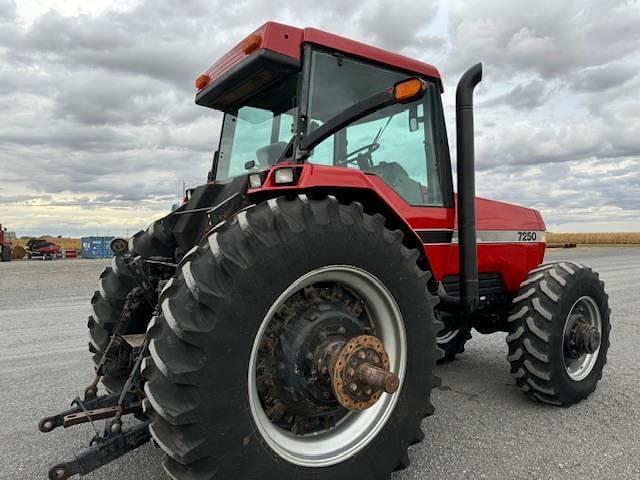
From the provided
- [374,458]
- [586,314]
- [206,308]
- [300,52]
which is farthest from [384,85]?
[586,314]

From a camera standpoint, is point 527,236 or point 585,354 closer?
point 585,354

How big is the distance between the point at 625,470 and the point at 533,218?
245 centimetres

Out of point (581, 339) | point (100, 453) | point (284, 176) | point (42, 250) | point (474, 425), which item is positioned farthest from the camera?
point (42, 250)

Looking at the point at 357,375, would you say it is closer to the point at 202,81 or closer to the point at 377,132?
Answer: the point at 377,132

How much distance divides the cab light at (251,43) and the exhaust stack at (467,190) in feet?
5.02

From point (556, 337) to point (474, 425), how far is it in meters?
0.96

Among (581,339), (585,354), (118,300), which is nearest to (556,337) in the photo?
(581,339)

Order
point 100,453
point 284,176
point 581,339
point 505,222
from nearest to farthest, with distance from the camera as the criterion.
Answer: point 100,453 → point 284,176 → point 581,339 → point 505,222

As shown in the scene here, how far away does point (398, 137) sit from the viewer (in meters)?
3.50

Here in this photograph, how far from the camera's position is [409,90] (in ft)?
8.58

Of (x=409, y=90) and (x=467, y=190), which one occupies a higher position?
(x=409, y=90)

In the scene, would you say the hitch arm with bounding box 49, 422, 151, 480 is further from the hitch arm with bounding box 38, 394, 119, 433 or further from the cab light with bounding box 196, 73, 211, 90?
the cab light with bounding box 196, 73, 211, 90

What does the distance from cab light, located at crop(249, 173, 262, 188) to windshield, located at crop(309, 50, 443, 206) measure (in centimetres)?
52

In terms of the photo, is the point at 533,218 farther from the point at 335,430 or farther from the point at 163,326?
the point at 163,326
